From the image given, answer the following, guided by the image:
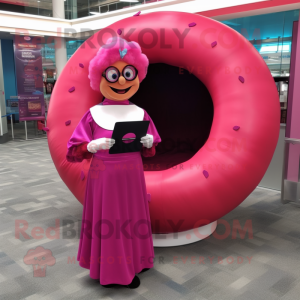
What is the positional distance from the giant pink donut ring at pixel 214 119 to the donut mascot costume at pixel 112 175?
0.98ft

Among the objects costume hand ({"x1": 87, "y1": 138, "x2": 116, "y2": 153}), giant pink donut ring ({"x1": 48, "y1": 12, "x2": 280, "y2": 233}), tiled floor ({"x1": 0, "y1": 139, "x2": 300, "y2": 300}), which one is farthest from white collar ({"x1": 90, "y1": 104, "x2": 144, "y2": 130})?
tiled floor ({"x1": 0, "y1": 139, "x2": 300, "y2": 300})

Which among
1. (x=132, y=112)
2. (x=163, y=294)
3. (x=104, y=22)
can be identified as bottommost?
(x=163, y=294)

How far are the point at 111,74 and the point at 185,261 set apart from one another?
4.29 ft

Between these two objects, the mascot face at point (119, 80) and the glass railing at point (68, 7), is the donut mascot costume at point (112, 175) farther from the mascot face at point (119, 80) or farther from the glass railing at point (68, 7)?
the glass railing at point (68, 7)

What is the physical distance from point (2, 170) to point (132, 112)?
A: 340 cm

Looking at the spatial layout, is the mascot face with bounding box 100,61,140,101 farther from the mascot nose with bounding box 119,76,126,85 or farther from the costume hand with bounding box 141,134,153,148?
the costume hand with bounding box 141,134,153,148

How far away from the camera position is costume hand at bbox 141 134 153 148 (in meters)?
1.95

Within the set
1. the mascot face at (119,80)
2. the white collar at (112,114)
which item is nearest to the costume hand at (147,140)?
the white collar at (112,114)

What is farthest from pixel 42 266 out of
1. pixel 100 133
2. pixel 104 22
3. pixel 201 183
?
pixel 104 22

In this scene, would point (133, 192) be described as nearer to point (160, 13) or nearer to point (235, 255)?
point (235, 255)

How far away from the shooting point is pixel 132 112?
78.8 inches

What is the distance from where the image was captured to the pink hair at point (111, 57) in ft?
6.18

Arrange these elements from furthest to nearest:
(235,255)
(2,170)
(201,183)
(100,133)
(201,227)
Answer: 1. (2,170)
2. (201,227)
3. (235,255)
4. (201,183)
5. (100,133)

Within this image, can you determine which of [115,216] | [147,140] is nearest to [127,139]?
[147,140]
